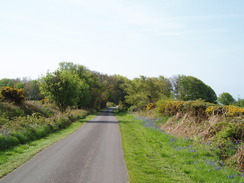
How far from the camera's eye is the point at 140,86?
173 ft

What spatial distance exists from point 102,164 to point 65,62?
58.2 m

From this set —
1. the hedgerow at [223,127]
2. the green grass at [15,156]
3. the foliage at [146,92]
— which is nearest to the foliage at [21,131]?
the green grass at [15,156]

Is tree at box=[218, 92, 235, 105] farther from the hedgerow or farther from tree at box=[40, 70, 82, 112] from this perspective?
the hedgerow

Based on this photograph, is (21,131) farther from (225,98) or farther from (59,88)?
(225,98)

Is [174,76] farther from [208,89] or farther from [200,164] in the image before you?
[200,164]

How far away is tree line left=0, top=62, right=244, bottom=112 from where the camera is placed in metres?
35.5

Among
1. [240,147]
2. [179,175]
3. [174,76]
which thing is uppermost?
[174,76]

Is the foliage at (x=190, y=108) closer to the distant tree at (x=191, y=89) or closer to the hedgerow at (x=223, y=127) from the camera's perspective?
the hedgerow at (x=223, y=127)

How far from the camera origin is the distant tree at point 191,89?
77.1m

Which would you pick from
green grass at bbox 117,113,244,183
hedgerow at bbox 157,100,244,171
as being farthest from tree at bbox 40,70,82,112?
green grass at bbox 117,113,244,183

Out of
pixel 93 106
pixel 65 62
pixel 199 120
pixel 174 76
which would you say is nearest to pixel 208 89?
pixel 174 76

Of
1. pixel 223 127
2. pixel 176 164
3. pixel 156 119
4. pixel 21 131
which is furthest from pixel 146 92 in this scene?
pixel 176 164

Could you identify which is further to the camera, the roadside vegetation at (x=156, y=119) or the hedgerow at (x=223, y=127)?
the roadside vegetation at (x=156, y=119)

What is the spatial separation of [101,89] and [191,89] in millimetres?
30896
